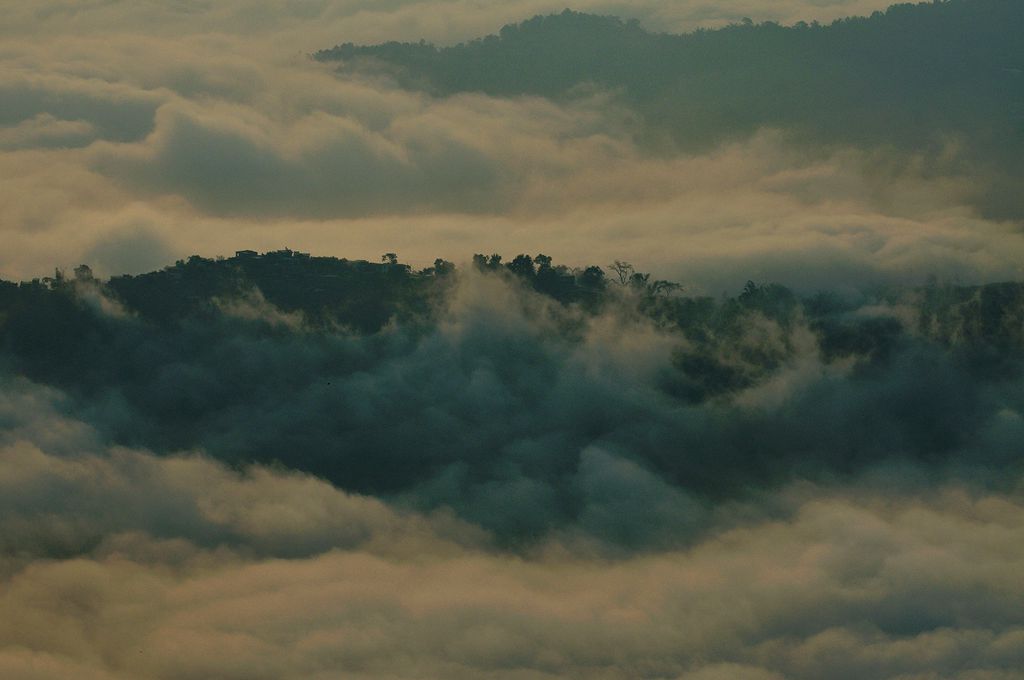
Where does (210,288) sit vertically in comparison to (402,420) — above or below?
above

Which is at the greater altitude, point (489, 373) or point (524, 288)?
point (524, 288)

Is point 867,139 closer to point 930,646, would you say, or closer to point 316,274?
point 316,274

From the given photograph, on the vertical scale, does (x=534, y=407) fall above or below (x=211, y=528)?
above

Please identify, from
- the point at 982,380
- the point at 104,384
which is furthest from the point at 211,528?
the point at 982,380

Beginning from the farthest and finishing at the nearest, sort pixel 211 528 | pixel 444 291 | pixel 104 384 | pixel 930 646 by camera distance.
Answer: pixel 444 291 → pixel 104 384 → pixel 211 528 → pixel 930 646

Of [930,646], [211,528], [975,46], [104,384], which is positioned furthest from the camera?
[975,46]

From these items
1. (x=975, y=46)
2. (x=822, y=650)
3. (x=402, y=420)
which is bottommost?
(x=822, y=650)

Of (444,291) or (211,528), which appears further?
(444,291)

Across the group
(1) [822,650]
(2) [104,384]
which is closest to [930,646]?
(1) [822,650]

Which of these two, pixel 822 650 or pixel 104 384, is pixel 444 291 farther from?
pixel 822 650
